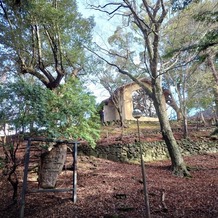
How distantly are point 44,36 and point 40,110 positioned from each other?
21.9 ft

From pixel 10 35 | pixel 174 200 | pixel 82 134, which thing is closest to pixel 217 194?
pixel 174 200

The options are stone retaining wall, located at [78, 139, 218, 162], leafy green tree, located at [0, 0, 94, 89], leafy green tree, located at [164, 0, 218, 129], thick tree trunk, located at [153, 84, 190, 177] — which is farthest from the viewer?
stone retaining wall, located at [78, 139, 218, 162]

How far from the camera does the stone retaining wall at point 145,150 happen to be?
39.6 feet

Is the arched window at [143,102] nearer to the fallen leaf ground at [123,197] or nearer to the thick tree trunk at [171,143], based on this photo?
the thick tree trunk at [171,143]

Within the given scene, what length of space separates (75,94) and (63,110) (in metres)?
0.77

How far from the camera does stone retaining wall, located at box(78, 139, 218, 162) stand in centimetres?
1208

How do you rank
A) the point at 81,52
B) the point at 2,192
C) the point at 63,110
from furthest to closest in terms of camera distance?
the point at 81,52 → the point at 2,192 → the point at 63,110

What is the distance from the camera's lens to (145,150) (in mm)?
12578

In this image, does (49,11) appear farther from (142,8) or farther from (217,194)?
(217,194)

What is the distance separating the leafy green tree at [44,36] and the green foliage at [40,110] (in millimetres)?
2421

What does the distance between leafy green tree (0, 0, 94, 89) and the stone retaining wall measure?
16.5 feet

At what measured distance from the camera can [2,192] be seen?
21.9ft

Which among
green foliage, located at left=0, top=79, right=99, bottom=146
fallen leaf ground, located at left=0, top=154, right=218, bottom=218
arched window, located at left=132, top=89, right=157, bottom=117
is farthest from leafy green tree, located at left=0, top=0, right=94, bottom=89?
arched window, located at left=132, top=89, right=157, bottom=117

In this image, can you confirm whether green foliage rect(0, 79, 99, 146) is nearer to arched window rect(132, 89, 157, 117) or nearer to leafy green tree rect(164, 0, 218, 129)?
leafy green tree rect(164, 0, 218, 129)
